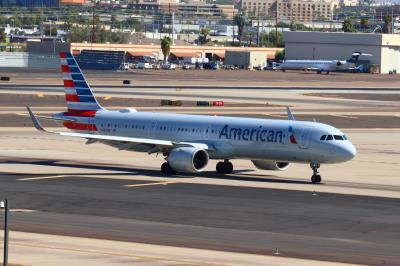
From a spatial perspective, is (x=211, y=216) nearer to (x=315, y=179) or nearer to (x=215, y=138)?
(x=315, y=179)

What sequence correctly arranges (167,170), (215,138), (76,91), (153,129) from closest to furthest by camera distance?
(215,138)
(167,170)
(153,129)
(76,91)

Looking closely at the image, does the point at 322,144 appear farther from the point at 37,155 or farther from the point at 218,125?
the point at 37,155

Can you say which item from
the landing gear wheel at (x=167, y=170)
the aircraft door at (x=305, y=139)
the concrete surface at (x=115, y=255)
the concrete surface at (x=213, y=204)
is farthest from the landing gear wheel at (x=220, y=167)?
the concrete surface at (x=115, y=255)

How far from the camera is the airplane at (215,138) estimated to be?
207 ft

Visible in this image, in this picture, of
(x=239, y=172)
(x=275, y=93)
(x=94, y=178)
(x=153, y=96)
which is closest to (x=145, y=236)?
(x=94, y=178)

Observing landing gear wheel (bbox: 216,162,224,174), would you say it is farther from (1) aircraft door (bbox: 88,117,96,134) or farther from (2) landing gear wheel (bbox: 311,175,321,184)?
(1) aircraft door (bbox: 88,117,96,134)

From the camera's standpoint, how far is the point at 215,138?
6619 cm

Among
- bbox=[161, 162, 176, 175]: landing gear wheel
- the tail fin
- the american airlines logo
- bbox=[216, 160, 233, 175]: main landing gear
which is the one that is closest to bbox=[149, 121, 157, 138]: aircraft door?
bbox=[161, 162, 176, 175]: landing gear wheel

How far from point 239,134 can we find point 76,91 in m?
13.3

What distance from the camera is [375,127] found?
343 ft

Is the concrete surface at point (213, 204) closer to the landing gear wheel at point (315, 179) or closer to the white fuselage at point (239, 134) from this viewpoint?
the landing gear wheel at point (315, 179)

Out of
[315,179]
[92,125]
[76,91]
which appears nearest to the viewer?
[315,179]

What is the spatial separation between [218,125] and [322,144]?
272 inches

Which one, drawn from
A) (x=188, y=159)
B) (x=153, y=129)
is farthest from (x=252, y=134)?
(x=153, y=129)
